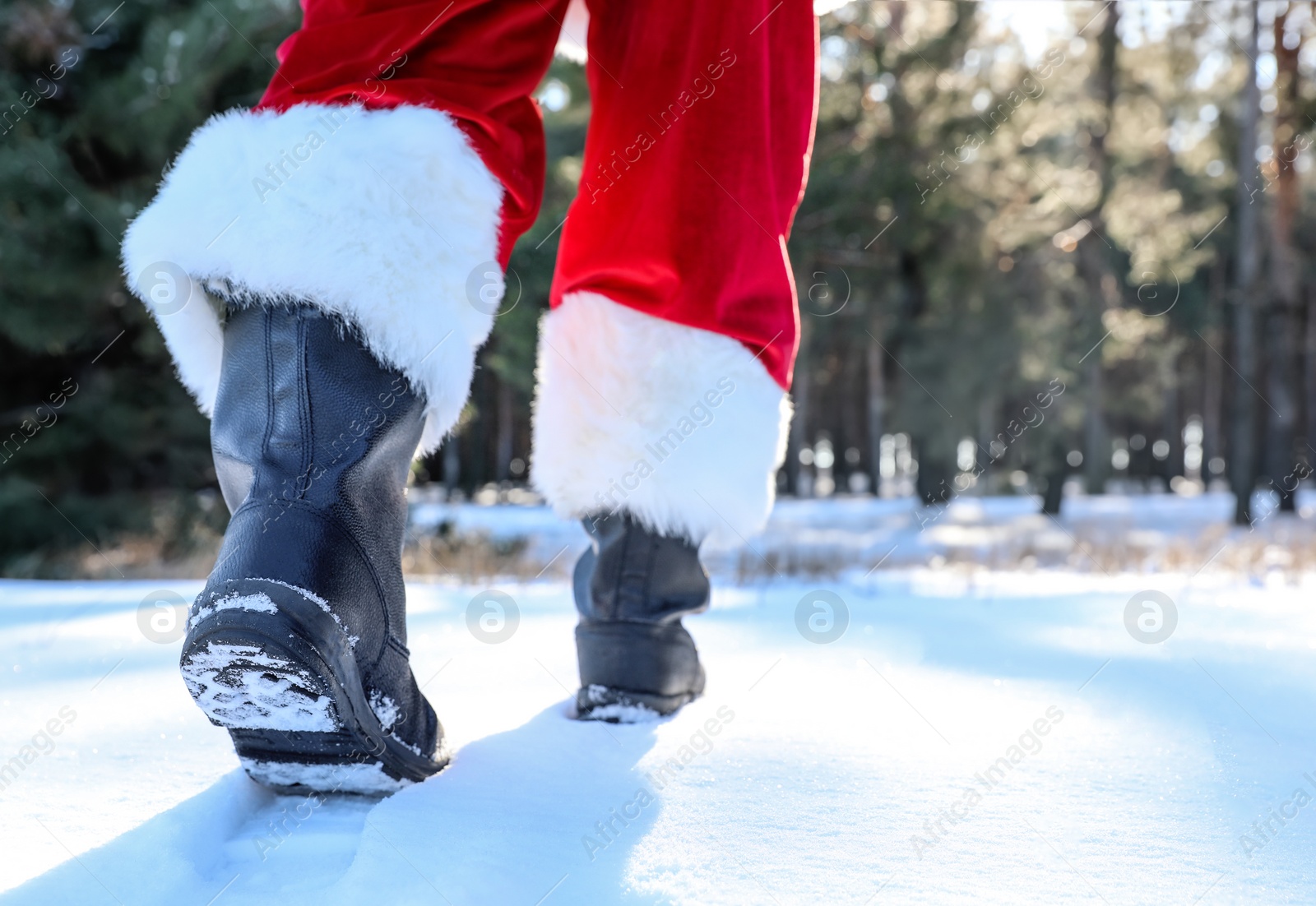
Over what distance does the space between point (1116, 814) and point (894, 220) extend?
8213 mm

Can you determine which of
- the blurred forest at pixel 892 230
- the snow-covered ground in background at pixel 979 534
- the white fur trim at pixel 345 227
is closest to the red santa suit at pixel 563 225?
the white fur trim at pixel 345 227

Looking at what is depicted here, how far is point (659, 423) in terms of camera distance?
105 cm

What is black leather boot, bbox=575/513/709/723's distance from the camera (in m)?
1.01

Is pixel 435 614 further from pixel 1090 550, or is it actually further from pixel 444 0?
pixel 1090 550

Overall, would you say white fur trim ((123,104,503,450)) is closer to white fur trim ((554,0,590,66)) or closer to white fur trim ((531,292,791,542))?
white fur trim ((531,292,791,542))

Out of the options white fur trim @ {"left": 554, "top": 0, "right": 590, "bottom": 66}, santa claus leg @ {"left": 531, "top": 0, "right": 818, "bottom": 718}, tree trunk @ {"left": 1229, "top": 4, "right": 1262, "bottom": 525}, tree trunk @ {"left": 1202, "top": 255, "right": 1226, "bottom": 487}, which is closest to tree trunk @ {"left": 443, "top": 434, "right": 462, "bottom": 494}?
tree trunk @ {"left": 1229, "top": 4, "right": 1262, "bottom": 525}

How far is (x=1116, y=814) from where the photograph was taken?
2.35 ft

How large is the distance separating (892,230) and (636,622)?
8196mm

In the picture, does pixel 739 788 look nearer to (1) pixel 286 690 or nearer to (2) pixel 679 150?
(1) pixel 286 690

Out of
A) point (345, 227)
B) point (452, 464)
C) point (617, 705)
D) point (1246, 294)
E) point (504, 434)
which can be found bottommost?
point (452, 464)

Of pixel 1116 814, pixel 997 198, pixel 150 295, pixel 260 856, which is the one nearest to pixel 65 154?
pixel 150 295

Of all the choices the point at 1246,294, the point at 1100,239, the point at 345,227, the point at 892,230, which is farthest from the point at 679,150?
the point at 1246,294

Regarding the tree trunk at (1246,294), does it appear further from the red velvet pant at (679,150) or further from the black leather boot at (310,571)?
the black leather boot at (310,571)

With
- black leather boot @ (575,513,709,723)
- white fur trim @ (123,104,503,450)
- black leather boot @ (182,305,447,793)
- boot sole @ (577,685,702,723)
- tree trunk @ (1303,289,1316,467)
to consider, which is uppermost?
white fur trim @ (123,104,503,450)
